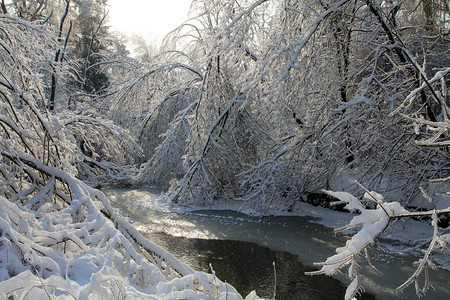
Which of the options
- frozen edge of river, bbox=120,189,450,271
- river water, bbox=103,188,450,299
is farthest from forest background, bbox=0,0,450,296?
river water, bbox=103,188,450,299

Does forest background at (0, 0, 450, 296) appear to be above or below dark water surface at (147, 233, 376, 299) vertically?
above

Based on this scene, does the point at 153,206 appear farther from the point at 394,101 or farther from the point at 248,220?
the point at 394,101

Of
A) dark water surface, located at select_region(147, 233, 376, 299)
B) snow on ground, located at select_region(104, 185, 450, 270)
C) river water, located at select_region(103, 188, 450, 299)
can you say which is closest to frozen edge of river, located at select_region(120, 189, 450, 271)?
snow on ground, located at select_region(104, 185, 450, 270)

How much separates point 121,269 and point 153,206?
6.54 meters

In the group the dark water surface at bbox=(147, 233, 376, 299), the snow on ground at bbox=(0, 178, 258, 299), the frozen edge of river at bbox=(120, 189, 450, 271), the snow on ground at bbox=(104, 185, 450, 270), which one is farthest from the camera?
the snow on ground at bbox=(104, 185, 450, 270)

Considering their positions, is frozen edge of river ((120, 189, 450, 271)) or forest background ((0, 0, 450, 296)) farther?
frozen edge of river ((120, 189, 450, 271))

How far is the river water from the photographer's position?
179 inches

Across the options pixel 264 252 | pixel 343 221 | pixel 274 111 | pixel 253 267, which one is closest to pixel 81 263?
pixel 253 267

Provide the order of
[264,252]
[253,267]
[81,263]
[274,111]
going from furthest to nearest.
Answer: [274,111] → [264,252] → [253,267] → [81,263]

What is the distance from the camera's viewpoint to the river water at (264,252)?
14.9 feet

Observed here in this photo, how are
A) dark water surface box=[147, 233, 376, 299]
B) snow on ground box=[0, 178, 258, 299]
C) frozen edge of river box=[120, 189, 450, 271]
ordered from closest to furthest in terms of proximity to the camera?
snow on ground box=[0, 178, 258, 299]
dark water surface box=[147, 233, 376, 299]
frozen edge of river box=[120, 189, 450, 271]

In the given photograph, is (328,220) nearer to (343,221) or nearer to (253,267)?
(343,221)

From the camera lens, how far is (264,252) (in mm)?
5848

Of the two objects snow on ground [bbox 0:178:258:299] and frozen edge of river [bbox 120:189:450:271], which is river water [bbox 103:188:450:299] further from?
snow on ground [bbox 0:178:258:299]
